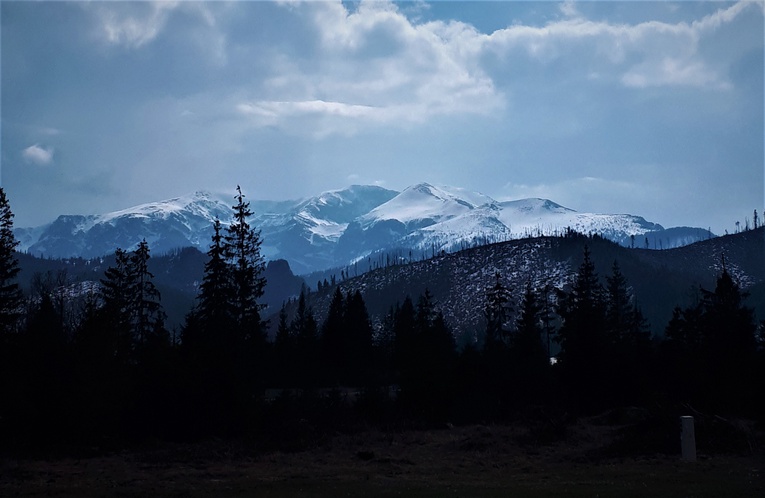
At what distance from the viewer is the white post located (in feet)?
87.6

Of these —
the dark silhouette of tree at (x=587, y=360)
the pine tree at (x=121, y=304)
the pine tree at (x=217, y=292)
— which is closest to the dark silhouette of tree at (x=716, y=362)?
the dark silhouette of tree at (x=587, y=360)

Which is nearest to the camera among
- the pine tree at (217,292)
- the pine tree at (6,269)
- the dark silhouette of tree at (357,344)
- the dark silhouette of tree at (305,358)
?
the pine tree at (6,269)

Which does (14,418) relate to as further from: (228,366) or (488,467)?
(488,467)

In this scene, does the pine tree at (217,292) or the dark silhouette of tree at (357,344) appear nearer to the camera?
the pine tree at (217,292)

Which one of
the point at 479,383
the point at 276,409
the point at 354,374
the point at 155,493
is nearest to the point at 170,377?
the point at 276,409

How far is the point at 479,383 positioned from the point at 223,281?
19.4 metres

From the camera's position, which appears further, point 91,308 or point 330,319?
point 330,319

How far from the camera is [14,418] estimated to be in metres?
32.9

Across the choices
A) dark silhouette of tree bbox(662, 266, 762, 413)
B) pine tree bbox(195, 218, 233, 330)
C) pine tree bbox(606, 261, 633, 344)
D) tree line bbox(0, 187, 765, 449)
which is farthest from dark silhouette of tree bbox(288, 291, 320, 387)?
pine tree bbox(606, 261, 633, 344)

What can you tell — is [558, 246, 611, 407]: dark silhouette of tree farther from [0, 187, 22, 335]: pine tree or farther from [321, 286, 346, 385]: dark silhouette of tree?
[0, 187, 22, 335]: pine tree

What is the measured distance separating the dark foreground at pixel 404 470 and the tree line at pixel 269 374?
307 cm

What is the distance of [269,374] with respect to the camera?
201ft

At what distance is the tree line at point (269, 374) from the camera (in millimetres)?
34844

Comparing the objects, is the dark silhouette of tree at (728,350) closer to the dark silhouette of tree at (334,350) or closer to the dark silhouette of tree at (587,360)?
the dark silhouette of tree at (587,360)
